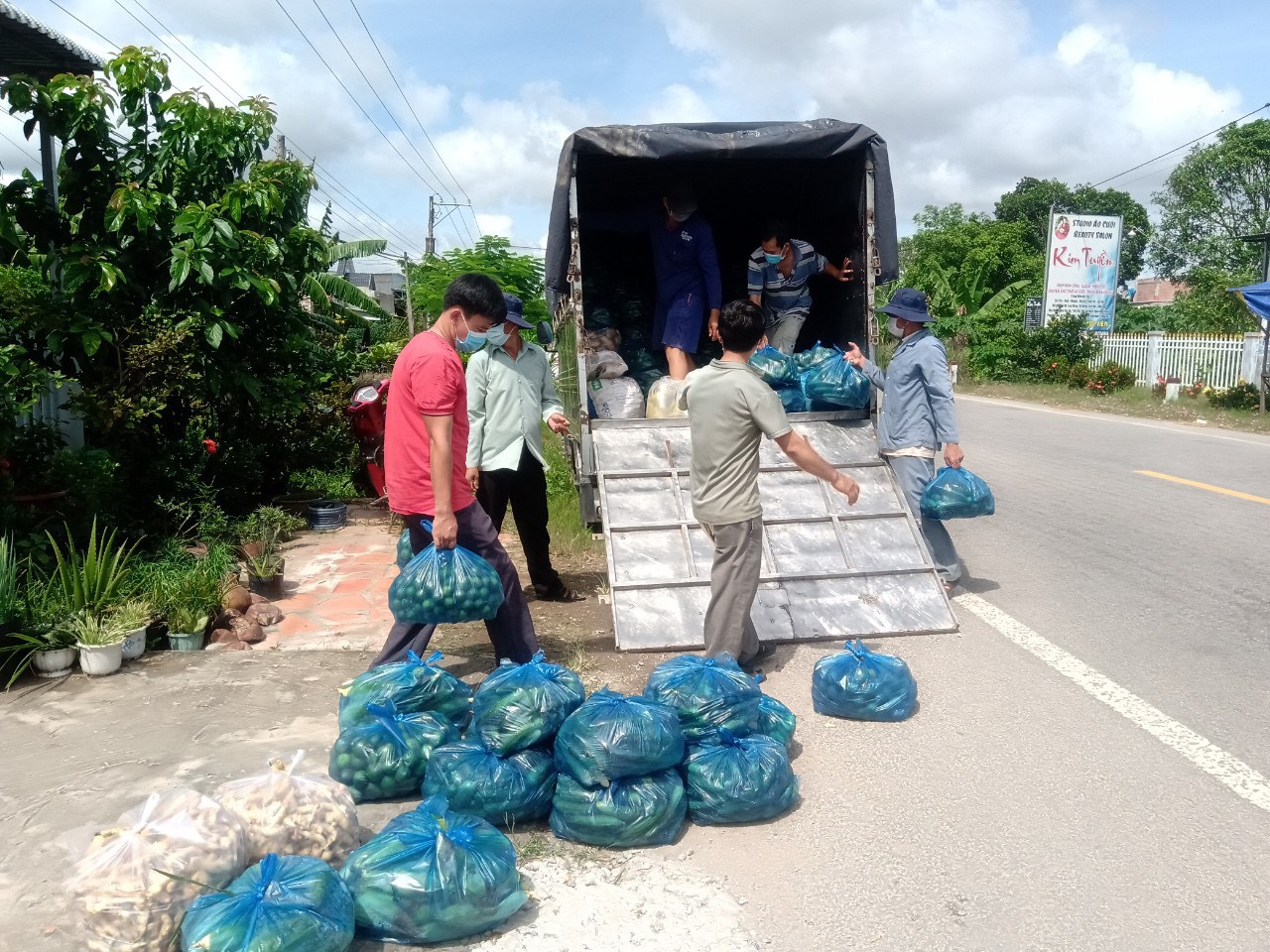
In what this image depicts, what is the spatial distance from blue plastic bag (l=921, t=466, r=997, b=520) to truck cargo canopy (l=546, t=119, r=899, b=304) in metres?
1.58

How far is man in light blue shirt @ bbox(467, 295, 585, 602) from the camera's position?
6.10 m

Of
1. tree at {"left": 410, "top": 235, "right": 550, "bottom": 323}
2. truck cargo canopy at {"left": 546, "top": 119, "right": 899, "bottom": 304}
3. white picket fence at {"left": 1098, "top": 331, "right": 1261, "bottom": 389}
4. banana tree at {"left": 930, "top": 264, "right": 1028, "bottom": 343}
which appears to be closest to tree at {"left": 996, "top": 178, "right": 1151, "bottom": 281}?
banana tree at {"left": 930, "top": 264, "right": 1028, "bottom": 343}

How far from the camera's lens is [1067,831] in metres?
3.58

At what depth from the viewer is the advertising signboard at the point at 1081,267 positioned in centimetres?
2872

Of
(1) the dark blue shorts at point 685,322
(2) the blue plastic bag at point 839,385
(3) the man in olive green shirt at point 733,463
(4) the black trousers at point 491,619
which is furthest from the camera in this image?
(1) the dark blue shorts at point 685,322

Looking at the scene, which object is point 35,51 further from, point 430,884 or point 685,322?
point 430,884

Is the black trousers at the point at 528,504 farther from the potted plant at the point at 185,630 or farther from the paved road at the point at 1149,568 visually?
the paved road at the point at 1149,568

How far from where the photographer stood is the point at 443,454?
15.1ft

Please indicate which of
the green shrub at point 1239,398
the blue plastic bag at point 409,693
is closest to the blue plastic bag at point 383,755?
the blue plastic bag at point 409,693

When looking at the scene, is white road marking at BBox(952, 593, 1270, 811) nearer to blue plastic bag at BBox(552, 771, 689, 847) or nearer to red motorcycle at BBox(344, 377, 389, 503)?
blue plastic bag at BBox(552, 771, 689, 847)

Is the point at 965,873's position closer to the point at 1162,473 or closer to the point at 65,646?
the point at 65,646

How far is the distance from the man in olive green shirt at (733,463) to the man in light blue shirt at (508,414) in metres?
1.46

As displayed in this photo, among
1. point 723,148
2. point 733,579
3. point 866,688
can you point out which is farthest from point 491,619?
point 723,148

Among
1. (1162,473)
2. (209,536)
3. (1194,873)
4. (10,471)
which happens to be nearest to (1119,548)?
(1162,473)
